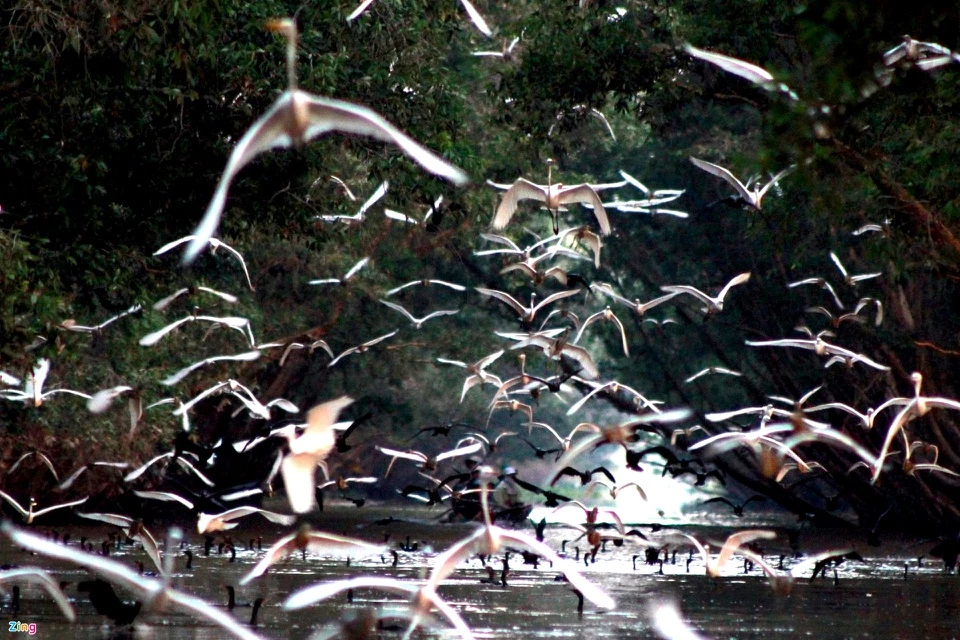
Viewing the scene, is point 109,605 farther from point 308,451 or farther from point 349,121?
point 349,121

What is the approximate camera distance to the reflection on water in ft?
40.3

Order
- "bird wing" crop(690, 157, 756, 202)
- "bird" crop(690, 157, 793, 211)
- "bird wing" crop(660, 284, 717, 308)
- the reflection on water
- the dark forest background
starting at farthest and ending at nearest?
"bird wing" crop(660, 284, 717, 308), "bird" crop(690, 157, 793, 211), "bird wing" crop(690, 157, 756, 202), the dark forest background, the reflection on water

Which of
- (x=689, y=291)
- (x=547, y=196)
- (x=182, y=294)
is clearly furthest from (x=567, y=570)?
(x=689, y=291)

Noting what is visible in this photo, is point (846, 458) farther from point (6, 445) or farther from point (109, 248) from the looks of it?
point (109, 248)

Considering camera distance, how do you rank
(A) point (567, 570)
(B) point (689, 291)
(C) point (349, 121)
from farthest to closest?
(B) point (689, 291) < (A) point (567, 570) < (C) point (349, 121)

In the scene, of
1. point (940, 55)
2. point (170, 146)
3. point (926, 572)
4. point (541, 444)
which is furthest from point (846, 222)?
point (541, 444)

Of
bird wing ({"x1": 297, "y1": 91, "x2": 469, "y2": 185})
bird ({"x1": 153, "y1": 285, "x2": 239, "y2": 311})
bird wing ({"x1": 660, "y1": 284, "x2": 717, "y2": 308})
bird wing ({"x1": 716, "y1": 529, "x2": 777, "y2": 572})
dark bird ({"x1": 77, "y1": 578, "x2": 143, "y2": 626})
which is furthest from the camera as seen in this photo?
bird wing ({"x1": 660, "y1": 284, "x2": 717, "y2": 308})

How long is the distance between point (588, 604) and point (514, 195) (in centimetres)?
396

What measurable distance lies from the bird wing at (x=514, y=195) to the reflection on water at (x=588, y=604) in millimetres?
3408

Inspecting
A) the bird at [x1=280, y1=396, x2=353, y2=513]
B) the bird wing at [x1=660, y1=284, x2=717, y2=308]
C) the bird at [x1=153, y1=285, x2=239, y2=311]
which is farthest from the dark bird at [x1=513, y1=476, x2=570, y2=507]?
the bird at [x1=280, y1=396, x2=353, y2=513]

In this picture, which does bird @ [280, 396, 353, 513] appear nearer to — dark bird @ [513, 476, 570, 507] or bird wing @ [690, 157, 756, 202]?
dark bird @ [513, 476, 570, 507]

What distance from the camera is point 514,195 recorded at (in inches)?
600

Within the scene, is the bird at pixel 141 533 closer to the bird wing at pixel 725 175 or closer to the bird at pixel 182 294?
the bird at pixel 182 294

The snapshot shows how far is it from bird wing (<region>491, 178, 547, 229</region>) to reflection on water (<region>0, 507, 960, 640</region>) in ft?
11.2
